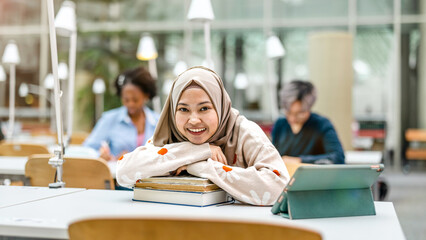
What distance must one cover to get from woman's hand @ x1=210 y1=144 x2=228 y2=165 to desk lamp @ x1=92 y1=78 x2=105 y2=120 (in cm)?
929

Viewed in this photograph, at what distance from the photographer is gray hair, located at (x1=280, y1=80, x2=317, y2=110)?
4091 mm

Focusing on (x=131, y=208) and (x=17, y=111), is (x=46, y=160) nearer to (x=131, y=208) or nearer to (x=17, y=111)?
(x=131, y=208)

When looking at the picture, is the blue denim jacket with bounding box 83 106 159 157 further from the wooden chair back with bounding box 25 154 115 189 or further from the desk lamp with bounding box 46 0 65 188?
the desk lamp with bounding box 46 0 65 188

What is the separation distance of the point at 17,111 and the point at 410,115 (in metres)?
9.15

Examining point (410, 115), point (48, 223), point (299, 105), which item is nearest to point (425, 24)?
point (410, 115)

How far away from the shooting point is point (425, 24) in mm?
11680

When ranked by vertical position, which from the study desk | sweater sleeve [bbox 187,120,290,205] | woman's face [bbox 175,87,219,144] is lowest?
the study desk

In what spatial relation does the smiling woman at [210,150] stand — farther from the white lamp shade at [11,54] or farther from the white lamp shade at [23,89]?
the white lamp shade at [23,89]

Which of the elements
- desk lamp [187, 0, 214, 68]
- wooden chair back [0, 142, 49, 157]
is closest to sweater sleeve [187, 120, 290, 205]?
desk lamp [187, 0, 214, 68]

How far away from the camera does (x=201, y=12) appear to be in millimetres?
3490

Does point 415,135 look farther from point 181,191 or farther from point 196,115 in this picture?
point 181,191

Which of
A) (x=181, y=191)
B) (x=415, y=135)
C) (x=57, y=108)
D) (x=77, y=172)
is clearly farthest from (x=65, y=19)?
(x=415, y=135)

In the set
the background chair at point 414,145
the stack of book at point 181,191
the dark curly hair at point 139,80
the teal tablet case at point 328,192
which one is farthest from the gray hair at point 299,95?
the background chair at point 414,145

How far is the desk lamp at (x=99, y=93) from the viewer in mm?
10922
